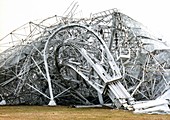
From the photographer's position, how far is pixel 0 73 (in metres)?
61.0

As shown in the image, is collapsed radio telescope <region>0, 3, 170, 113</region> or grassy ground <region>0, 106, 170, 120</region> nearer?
grassy ground <region>0, 106, 170, 120</region>

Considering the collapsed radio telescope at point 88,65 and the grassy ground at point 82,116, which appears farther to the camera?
the collapsed radio telescope at point 88,65

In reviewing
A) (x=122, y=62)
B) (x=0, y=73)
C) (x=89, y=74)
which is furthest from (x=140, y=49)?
(x=0, y=73)

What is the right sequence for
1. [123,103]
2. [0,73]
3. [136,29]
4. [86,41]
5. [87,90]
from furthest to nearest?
1. [0,73]
2. [136,29]
3. [87,90]
4. [86,41]
5. [123,103]

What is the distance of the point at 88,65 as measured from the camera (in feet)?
155

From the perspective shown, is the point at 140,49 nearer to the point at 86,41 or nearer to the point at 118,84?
the point at 86,41

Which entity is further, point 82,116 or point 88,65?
point 88,65

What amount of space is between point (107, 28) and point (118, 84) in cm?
1214

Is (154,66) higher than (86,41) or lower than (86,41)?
lower

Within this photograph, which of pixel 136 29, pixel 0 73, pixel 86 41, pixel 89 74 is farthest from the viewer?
pixel 0 73

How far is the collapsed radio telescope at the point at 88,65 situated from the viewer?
143ft

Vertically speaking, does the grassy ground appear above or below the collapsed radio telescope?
below

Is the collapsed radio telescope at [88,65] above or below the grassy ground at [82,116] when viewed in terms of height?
above

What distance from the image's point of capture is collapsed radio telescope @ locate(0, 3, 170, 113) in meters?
43.5
